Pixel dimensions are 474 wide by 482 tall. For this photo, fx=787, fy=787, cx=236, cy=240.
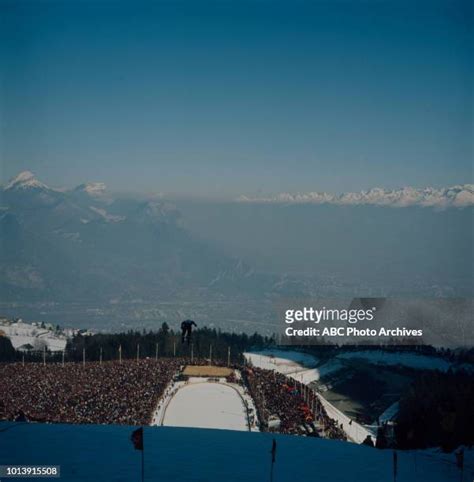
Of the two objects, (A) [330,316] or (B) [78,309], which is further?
(B) [78,309]

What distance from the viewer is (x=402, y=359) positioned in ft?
55.6

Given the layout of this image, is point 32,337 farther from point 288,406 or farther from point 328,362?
point 328,362

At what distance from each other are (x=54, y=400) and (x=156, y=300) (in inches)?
124

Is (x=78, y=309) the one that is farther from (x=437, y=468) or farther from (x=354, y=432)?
(x=437, y=468)

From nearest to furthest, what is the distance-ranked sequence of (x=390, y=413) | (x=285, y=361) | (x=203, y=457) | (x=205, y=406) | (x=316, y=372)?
1. (x=203, y=457)
2. (x=390, y=413)
3. (x=205, y=406)
4. (x=316, y=372)
5. (x=285, y=361)

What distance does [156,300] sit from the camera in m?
18.0

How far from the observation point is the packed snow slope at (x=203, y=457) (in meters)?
11.5

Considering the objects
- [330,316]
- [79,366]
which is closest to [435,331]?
[330,316]

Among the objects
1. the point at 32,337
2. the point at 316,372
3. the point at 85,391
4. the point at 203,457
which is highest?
the point at 32,337

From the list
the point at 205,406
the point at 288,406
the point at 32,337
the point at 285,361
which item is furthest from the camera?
the point at 32,337

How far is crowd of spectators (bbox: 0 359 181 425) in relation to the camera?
16.3 m

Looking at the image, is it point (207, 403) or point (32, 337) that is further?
point (32, 337)

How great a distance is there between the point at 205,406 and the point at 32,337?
5587 mm

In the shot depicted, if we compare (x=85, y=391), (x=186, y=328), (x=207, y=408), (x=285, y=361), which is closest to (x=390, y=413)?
(x=285, y=361)
